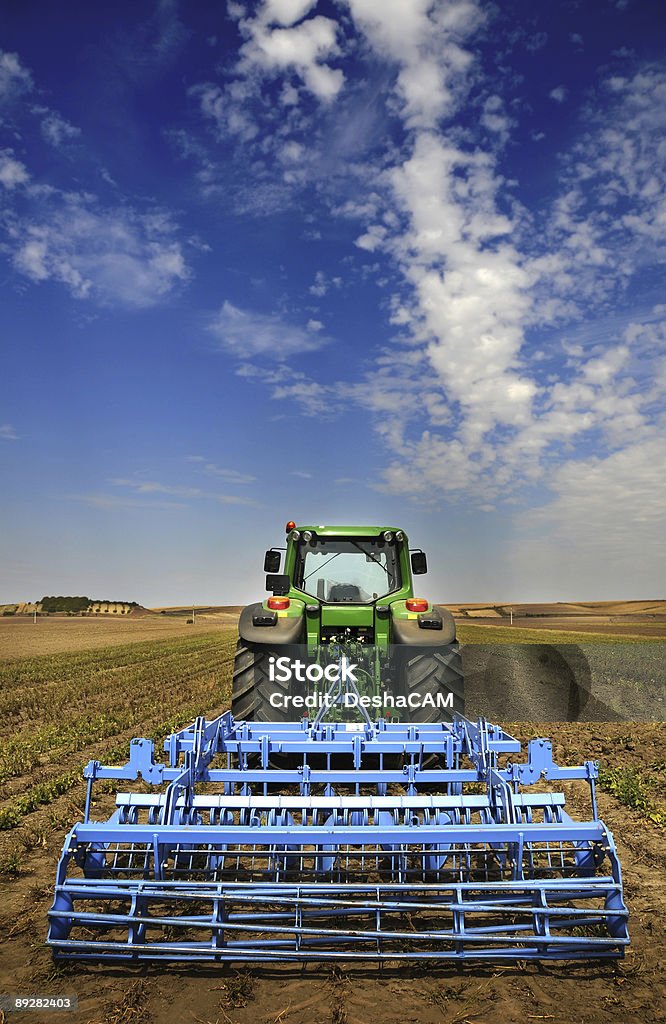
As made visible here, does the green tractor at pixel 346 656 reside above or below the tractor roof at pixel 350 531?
below

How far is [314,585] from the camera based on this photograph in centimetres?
862

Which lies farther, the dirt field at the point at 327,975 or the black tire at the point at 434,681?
the black tire at the point at 434,681

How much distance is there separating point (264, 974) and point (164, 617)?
76077mm

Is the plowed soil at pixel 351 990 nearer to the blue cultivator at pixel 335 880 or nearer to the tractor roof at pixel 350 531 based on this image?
the blue cultivator at pixel 335 880

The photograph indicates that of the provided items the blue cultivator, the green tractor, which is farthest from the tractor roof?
the blue cultivator

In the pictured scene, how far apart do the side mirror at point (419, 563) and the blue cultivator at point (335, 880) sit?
313cm

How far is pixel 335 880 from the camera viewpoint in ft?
15.4

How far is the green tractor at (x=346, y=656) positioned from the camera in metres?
7.34

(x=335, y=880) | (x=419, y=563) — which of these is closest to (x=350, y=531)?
(x=419, y=563)

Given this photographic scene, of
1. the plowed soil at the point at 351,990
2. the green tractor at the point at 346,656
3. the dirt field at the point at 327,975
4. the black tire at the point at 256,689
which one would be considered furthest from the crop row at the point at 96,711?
the plowed soil at the point at 351,990

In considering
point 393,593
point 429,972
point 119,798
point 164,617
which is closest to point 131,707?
point 393,593

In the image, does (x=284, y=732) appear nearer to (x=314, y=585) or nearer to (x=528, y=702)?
(x=314, y=585)

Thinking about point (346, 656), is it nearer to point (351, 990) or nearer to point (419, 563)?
point (419, 563)

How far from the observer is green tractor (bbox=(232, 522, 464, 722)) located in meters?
7.34
